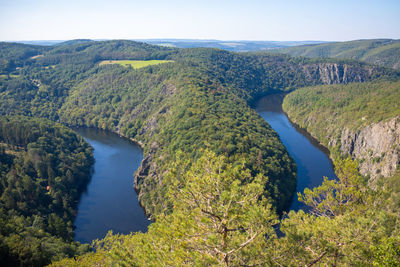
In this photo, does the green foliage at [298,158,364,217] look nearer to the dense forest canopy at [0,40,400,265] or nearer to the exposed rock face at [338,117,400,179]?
the dense forest canopy at [0,40,400,265]

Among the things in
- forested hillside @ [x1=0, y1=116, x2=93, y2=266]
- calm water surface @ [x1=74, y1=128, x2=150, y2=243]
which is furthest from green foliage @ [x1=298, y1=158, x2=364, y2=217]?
calm water surface @ [x1=74, y1=128, x2=150, y2=243]

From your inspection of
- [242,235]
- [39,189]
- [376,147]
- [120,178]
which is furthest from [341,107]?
[39,189]

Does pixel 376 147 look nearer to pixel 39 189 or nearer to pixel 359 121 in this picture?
pixel 359 121

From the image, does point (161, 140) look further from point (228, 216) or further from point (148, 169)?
point (228, 216)

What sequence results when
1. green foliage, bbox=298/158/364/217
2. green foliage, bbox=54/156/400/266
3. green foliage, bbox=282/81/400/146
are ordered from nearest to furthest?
green foliage, bbox=54/156/400/266 < green foliage, bbox=298/158/364/217 < green foliage, bbox=282/81/400/146

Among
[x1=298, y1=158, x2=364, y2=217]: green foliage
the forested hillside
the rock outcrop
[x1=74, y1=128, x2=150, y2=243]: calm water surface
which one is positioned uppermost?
[x1=298, y1=158, x2=364, y2=217]: green foliage

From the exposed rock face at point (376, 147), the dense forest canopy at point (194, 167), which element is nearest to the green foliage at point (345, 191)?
the dense forest canopy at point (194, 167)
